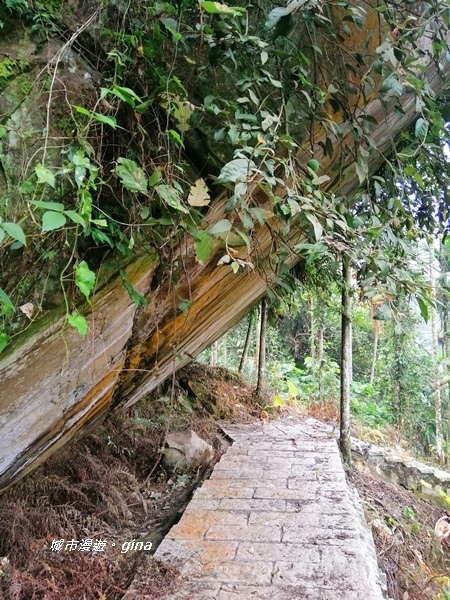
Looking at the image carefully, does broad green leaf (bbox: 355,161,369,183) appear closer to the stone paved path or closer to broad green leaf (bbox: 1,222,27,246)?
broad green leaf (bbox: 1,222,27,246)

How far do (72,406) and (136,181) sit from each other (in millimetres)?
1509

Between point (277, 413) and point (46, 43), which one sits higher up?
point (46, 43)

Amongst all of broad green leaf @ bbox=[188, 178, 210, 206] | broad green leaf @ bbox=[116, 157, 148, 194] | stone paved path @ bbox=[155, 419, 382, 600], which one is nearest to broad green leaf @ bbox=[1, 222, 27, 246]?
broad green leaf @ bbox=[116, 157, 148, 194]

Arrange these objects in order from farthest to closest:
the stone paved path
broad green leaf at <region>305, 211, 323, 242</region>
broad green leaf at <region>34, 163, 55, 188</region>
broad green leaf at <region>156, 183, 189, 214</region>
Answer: the stone paved path, broad green leaf at <region>156, 183, 189, 214</region>, broad green leaf at <region>305, 211, 323, 242</region>, broad green leaf at <region>34, 163, 55, 188</region>

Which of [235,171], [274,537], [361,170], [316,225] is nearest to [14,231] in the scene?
[235,171]

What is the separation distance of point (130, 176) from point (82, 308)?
0.79 meters

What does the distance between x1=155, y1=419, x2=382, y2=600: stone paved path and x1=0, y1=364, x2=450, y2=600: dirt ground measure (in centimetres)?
20

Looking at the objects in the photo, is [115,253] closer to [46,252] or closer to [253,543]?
[46,252]

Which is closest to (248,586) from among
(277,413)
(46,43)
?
(46,43)

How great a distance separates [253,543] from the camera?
2488 millimetres

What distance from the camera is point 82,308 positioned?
2.01 metres

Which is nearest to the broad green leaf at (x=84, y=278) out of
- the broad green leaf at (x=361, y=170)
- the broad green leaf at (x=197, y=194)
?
the broad green leaf at (x=197, y=194)

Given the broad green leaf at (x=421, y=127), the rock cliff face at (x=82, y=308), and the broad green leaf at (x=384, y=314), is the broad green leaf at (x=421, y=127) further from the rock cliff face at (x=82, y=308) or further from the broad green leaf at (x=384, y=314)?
the broad green leaf at (x=384, y=314)

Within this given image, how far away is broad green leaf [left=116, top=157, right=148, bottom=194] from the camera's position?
149 centimetres
